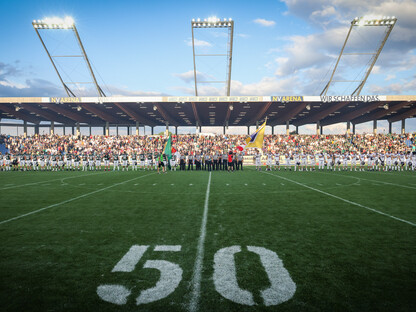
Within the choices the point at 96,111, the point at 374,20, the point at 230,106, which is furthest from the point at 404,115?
the point at 96,111

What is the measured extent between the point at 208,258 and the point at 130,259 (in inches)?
48.2

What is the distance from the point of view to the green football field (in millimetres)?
2963

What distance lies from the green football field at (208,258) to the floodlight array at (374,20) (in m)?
41.9

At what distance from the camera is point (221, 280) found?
3428mm

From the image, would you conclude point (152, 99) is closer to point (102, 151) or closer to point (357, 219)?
point (102, 151)

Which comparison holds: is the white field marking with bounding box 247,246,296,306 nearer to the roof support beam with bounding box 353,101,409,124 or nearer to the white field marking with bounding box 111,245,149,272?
the white field marking with bounding box 111,245,149,272

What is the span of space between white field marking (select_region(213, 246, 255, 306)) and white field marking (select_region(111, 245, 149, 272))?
1229mm

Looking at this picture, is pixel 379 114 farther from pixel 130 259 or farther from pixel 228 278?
pixel 130 259

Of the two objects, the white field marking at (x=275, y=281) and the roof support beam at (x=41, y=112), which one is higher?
the roof support beam at (x=41, y=112)

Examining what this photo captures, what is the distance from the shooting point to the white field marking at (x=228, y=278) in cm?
302

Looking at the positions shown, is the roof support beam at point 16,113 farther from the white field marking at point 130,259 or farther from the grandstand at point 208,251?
the white field marking at point 130,259

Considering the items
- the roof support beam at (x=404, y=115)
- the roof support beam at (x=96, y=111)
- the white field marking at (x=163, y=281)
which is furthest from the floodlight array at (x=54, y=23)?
the roof support beam at (x=404, y=115)

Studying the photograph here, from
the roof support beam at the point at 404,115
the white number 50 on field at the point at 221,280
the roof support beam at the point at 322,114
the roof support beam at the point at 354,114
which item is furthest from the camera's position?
the roof support beam at the point at 404,115

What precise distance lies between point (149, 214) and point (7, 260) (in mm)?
3386
